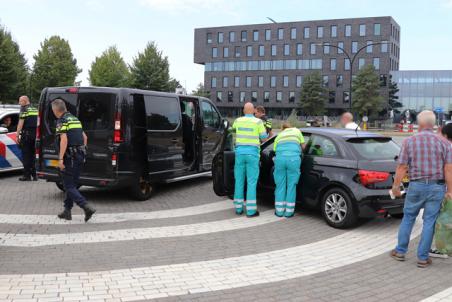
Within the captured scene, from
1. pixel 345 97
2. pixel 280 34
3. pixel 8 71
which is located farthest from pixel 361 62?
pixel 8 71

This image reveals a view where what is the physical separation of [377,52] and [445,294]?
7911cm

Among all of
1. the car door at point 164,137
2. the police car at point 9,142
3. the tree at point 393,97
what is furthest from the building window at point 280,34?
the car door at point 164,137

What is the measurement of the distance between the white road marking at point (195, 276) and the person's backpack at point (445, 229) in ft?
2.08

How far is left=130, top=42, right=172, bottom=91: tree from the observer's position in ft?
179

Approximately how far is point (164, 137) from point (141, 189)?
1.10m

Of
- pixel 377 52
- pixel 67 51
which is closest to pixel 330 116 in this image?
pixel 377 52

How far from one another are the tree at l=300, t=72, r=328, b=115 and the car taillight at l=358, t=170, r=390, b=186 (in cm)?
7087

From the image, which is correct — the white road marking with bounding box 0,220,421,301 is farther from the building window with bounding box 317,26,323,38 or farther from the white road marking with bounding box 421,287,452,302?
the building window with bounding box 317,26,323,38

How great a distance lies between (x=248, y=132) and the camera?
7793mm

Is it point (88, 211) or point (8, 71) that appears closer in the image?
point (88, 211)

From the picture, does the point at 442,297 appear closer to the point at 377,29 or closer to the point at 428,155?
the point at 428,155

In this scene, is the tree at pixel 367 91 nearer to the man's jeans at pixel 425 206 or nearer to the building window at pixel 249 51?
the building window at pixel 249 51

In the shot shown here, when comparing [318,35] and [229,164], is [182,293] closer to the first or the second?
[229,164]

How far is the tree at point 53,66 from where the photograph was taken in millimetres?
49250
